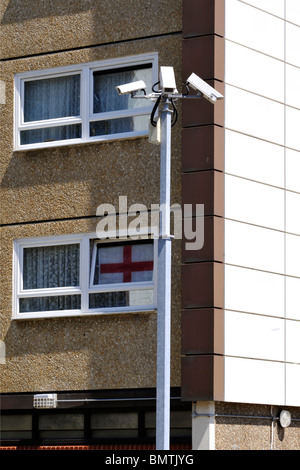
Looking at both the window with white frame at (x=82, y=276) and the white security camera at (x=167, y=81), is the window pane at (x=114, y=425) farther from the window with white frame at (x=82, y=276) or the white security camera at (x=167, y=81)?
the white security camera at (x=167, y=81)

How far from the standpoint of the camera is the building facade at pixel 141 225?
17453 millimetres

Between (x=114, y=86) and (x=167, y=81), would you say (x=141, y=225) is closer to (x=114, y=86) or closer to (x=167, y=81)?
(x=114, y=86)

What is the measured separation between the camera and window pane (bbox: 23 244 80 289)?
61.4ft

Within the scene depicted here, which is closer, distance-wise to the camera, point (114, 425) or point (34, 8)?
point (114, 425)

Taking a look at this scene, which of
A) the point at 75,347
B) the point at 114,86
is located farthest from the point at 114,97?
the point at 75,347

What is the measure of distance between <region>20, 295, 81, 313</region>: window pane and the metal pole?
159 inches

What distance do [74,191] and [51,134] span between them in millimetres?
1188

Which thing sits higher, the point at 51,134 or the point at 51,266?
the point at 51,134

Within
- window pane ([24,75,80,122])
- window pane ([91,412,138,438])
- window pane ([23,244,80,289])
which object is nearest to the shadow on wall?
window pane ([24,75,80,122])

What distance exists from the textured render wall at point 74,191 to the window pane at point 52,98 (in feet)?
0.94

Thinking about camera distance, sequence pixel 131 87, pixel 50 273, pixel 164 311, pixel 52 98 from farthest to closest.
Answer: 1. pixel 52 98
2. pixel 50 273
3. pixel 131 87
4. pixel 164 311

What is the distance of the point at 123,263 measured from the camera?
18.3 metres

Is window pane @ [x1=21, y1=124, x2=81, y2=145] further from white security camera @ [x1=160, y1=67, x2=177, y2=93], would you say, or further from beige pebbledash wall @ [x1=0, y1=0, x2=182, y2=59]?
white security camera @ [x1=160, y1=67, x2=177, y2=93]

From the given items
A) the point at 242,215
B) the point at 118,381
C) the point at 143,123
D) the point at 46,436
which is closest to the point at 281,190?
the point at 242,215
